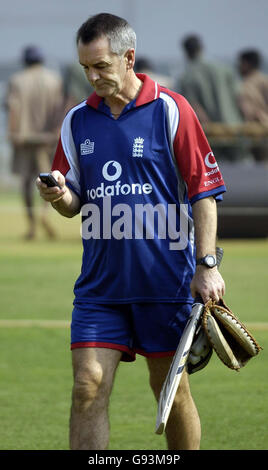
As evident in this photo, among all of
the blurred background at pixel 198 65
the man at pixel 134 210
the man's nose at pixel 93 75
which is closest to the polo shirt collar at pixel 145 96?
the man at pixel 134 210

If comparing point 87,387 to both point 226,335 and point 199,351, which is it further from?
point 226,335

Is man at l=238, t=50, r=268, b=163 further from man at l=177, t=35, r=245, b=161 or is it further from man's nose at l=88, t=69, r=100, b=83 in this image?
man's nose at l=88, t=69, r=100, b=83

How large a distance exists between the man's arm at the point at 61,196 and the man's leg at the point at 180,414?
80 centimetres

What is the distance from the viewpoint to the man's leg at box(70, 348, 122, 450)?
4477 mm

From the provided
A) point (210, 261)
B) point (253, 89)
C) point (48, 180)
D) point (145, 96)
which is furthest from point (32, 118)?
point (210, 261)

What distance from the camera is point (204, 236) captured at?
470 centimetres

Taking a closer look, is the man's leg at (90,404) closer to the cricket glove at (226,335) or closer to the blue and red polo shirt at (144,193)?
the blue and red polo shirt at (144,193)

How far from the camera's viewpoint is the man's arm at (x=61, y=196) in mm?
4617

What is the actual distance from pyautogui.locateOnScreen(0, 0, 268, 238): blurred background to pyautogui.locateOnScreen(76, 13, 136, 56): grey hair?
1121cm

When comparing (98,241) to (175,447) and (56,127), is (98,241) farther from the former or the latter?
(56,127)

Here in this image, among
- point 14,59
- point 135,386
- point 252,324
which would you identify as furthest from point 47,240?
point 14,59

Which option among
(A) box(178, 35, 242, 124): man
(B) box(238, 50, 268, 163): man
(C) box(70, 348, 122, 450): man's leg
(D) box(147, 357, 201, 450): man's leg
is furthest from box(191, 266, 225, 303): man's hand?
(B) box(238, 50, 268, 163): man

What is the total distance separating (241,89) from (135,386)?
10.7 metres

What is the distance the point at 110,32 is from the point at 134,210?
808 mm
